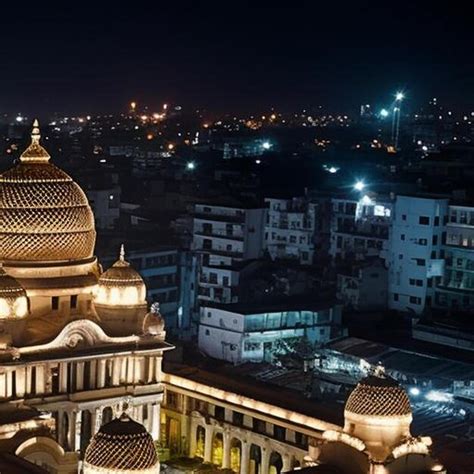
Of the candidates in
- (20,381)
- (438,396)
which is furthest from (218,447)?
(438,396)

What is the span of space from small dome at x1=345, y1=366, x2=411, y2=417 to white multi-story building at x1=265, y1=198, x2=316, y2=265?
31.6 metres

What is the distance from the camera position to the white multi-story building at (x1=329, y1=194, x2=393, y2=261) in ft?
172

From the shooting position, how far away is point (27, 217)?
91.4ft

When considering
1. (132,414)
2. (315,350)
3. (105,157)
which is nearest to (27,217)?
(132,414)

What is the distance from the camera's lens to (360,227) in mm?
53781

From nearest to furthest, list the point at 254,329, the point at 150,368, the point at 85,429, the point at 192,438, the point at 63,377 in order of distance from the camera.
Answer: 1. the point at 63,377
2. the point at 85,429
3. the point at 150,368
4. the point at 192,438
5. the point at 254,329

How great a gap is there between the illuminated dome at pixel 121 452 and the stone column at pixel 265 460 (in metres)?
7.34

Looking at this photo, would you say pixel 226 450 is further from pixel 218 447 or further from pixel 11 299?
pixel 11 299

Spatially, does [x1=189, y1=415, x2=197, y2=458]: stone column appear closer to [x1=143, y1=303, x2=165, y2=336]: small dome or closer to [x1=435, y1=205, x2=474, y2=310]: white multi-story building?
[x1=143, y1=303, x2=165, y2=336]: small dome

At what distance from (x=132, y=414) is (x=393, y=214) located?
25.3 meters

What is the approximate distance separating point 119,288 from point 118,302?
336 millimetres

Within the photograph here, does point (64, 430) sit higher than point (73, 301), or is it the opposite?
point (73, 301)

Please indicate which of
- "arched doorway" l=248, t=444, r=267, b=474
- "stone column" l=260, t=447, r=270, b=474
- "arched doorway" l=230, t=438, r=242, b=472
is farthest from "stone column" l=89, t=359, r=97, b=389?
"stone column" l=260, t=447, r=270, b=474

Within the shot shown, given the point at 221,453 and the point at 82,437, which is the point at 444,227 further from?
the point at 82,437
